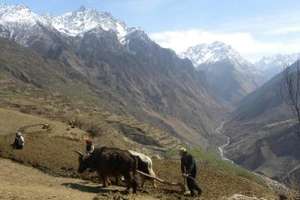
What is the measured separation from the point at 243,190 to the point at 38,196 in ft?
48.4

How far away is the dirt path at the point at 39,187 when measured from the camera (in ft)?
85.3

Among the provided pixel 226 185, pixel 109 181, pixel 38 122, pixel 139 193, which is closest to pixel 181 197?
pixel 139 193

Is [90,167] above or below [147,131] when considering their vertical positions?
below

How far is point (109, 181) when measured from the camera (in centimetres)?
3175

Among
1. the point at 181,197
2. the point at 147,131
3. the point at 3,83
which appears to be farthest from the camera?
the point at 3,83

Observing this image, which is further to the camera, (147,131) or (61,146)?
(147,131)

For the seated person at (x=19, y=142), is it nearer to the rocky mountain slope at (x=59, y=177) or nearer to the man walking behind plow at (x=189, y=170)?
the rocky mountain slope at (x=59, y=177)

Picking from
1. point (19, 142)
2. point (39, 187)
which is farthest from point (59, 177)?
point (19, 142)

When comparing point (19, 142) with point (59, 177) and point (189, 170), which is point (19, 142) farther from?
point (189, 170)

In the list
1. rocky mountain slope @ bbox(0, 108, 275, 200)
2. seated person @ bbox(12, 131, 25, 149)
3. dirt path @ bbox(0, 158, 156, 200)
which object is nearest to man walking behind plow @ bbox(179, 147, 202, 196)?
rocky mountain slope @ bbox(0, 108, 275, 200)

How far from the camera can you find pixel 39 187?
2888cm

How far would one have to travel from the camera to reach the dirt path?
26.0m

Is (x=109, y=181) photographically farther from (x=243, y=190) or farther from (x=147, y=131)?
(x=147, y=131)

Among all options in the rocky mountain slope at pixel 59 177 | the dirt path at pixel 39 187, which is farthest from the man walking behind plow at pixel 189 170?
the dirt path at pixel 39 187
